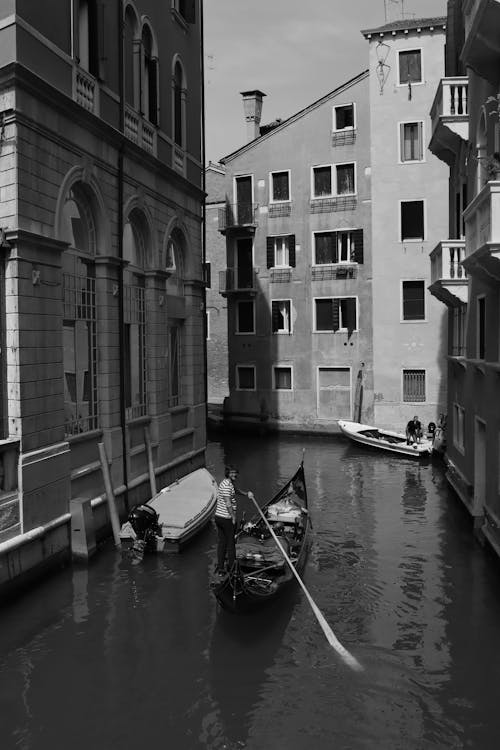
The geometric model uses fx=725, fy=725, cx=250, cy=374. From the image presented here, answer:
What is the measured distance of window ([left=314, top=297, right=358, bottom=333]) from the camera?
28.0 metres

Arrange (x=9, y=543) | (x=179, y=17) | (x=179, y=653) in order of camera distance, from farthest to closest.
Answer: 1. (x=179, y=17)
2. (x=9, y=543)
3. (x=179, y=653)

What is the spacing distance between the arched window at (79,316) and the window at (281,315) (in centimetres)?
1642

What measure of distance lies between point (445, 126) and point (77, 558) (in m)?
11.6

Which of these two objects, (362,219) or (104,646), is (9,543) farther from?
(362,219)

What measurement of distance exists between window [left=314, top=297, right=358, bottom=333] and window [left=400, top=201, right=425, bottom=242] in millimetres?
3138

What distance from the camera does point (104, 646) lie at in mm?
9117

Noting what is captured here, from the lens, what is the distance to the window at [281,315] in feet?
96.1

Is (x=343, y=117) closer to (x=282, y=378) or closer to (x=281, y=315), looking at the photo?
(x=281, y=315)

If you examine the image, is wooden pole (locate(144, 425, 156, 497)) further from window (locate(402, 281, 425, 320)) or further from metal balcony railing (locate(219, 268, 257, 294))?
metal balcony railing (locate(219, 268, 257, 294))

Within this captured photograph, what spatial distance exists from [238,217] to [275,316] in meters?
4.38

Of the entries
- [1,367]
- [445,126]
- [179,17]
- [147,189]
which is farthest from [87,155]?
[445,126]

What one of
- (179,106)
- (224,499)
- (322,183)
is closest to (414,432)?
(322,183)

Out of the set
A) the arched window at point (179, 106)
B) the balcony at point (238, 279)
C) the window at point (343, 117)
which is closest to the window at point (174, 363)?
the arched window at point (179, 106)

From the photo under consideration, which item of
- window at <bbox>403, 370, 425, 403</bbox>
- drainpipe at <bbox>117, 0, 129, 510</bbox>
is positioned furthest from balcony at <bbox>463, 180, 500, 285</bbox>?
window at <bbox>403, 370, 425, 403</bbox>
